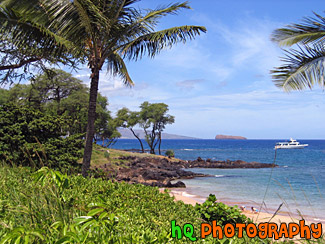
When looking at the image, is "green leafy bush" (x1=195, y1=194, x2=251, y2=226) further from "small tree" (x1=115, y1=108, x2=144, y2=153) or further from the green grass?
"small tree" (x1=115, y1=108, x2=144, y2=153)

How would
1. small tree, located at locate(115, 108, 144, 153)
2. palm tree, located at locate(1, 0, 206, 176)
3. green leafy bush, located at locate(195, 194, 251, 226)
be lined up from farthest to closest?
small tree, located at locate(115, 108, 144, 153) → palm tree, located at locate(1, 0, 206, 176) → green leafy bush, located at locate(195, 194, 251, 226)

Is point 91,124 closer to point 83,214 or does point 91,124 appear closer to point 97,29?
point 97,29

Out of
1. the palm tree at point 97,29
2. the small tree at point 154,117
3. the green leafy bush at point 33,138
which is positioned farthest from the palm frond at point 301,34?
the small tree at point 154,117

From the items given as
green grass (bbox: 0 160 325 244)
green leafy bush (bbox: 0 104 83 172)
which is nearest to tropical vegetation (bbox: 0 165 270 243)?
green grass (bbox: 0 160 325 244)

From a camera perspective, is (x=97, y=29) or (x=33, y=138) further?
(x=33, y=138)

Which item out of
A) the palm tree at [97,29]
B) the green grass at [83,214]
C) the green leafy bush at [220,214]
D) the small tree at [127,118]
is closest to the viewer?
the green grass at [83,214]

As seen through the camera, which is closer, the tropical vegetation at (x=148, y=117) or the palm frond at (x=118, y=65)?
the palm frond at (x=118, y=65)

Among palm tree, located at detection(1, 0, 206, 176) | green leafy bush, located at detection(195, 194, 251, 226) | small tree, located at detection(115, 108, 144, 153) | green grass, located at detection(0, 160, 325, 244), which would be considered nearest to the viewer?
green grass, located at detection(0, 160, 325, 244)

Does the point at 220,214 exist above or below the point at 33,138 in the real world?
below

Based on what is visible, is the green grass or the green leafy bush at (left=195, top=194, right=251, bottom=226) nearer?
the green grass

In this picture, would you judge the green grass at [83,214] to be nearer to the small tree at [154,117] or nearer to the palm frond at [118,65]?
the palm frond at [118,65]

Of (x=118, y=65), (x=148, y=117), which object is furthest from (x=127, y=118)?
(x=118, y=65)

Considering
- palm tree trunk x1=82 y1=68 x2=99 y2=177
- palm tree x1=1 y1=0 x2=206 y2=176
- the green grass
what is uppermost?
palm tree x1=1 y1=0 x2=206 y2=176

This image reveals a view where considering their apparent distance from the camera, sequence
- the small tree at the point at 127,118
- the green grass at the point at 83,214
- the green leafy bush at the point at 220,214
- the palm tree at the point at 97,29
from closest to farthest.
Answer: the green grass at the point at 83,214 → the green leafy bush at the point at 220,214 → the palm tree at the point at 97,29 → the small tree at the point at 127,118
